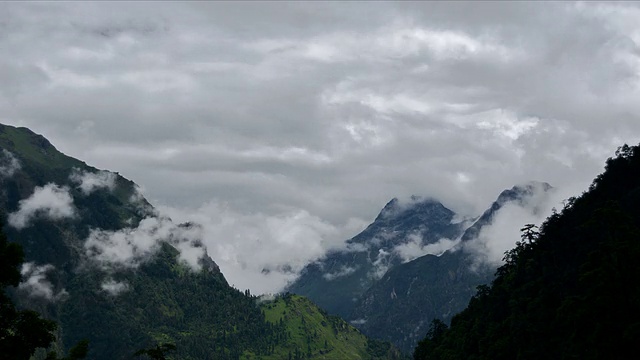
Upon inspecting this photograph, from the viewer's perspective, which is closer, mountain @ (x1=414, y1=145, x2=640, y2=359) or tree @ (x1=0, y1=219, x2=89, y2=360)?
tree @ (x1=0, y1=219, x2=89, y2=360)

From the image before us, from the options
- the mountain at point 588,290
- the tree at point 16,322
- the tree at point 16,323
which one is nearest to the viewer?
the tree at point 16,323

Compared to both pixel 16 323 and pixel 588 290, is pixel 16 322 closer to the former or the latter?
pixel 16 323

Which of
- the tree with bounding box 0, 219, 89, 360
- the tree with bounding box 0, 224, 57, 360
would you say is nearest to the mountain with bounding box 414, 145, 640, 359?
the tree with bounding box 0, 219, 89, 360

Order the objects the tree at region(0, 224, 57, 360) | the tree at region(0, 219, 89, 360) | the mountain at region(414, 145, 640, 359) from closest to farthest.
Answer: the tree at region(0, 219, 89, 360), the tree at region(0, 224, 57, 360), the mountain at region(414, 145, 640, 359)

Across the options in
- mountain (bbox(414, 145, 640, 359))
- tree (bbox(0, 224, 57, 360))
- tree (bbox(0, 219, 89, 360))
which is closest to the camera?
tree (bbox(0, 219, 89, 360))

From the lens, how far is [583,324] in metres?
105

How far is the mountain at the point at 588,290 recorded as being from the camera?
92.4m

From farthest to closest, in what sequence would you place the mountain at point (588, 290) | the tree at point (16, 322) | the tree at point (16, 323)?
1. the mountain at point (588, 290)
2. the tree at point (16, 322)
3. the tree at point (16, 323)

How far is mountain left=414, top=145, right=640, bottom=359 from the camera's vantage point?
303 feet

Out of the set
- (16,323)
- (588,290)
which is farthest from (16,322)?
(588,290)

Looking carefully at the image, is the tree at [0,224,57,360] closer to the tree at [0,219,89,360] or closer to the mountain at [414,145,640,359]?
the tree at [0,219,89,360]

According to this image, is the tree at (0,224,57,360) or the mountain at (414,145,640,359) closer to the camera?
the tree at (0,224,57,360)

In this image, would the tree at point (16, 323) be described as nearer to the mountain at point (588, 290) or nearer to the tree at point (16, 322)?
the tree at point (16, 322)

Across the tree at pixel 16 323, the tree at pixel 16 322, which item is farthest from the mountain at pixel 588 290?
the tree at pixel 16 322
